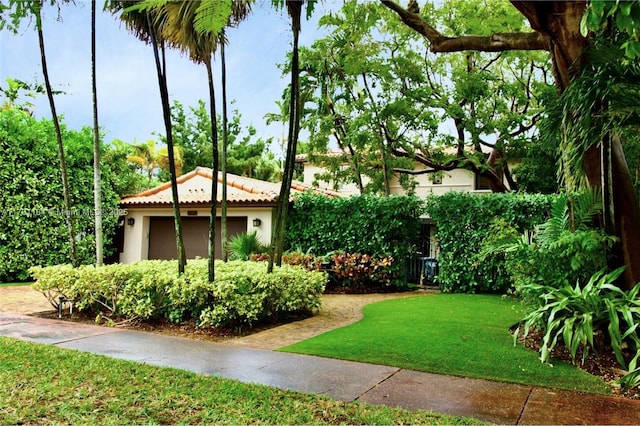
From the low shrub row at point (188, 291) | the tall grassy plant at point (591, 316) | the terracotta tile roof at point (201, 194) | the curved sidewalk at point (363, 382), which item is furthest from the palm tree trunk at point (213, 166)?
the terracotta tile roof at point (201, 194)

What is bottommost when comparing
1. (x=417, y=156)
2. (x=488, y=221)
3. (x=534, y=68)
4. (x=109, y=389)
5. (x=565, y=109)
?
(x=109, y=389)

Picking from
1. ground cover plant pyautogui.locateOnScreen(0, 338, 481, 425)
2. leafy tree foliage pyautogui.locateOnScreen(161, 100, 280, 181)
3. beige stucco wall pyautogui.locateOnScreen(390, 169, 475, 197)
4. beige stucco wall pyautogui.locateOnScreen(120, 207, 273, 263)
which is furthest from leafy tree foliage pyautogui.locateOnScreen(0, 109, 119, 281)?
leafy tree foliage pyautogui.locateOnScreen(161, 100, 280, 181)

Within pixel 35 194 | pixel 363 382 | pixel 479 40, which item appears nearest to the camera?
pixel 363 382

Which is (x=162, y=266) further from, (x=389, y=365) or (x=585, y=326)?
(x=585, y=326)

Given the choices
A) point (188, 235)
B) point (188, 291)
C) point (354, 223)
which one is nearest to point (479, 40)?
point (188, 291)

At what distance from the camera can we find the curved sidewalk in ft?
13.0

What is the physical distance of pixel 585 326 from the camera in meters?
5.04

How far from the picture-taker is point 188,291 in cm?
749

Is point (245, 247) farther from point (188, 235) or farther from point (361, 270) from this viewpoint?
point (188, 235)

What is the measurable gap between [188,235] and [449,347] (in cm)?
1245

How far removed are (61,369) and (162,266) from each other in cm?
394

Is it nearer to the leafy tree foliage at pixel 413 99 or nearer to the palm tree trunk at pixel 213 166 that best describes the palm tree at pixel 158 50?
the palm tree trunk at pixel 213 166

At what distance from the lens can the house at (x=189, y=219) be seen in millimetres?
15250

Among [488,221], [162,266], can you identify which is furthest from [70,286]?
[488,221]
